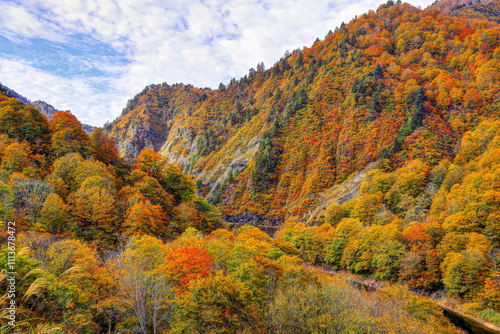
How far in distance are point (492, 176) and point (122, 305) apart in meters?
88.1

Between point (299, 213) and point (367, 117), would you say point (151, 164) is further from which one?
point (367, 117)

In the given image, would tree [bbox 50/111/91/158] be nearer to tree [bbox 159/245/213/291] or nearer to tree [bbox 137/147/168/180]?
tree [bbox 137/147/168/180]

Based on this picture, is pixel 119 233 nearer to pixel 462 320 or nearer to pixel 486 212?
pixel 462 320

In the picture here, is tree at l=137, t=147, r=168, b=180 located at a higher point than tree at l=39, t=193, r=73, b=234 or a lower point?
higher

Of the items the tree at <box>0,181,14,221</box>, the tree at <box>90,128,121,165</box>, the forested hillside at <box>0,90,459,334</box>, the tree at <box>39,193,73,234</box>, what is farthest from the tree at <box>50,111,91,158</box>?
the tree at <box>0,181,14,221</box>

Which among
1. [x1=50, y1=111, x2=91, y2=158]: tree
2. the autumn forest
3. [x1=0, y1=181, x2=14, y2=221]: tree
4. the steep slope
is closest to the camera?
the autumn forest

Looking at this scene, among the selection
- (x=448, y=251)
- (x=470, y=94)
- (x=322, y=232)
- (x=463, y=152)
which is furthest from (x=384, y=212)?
(x=470, y=94)

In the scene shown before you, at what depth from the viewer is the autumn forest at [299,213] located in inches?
1071

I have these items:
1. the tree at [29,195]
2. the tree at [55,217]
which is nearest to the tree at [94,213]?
the tree at [55,217]

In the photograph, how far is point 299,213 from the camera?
13825 cm

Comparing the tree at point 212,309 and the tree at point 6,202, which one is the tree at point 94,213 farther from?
the tree at point 212,309

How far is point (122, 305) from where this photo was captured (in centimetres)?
2686

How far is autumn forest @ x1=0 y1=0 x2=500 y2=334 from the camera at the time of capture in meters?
27.2

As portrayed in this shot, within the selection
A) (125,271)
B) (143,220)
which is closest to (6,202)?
(143,220)
